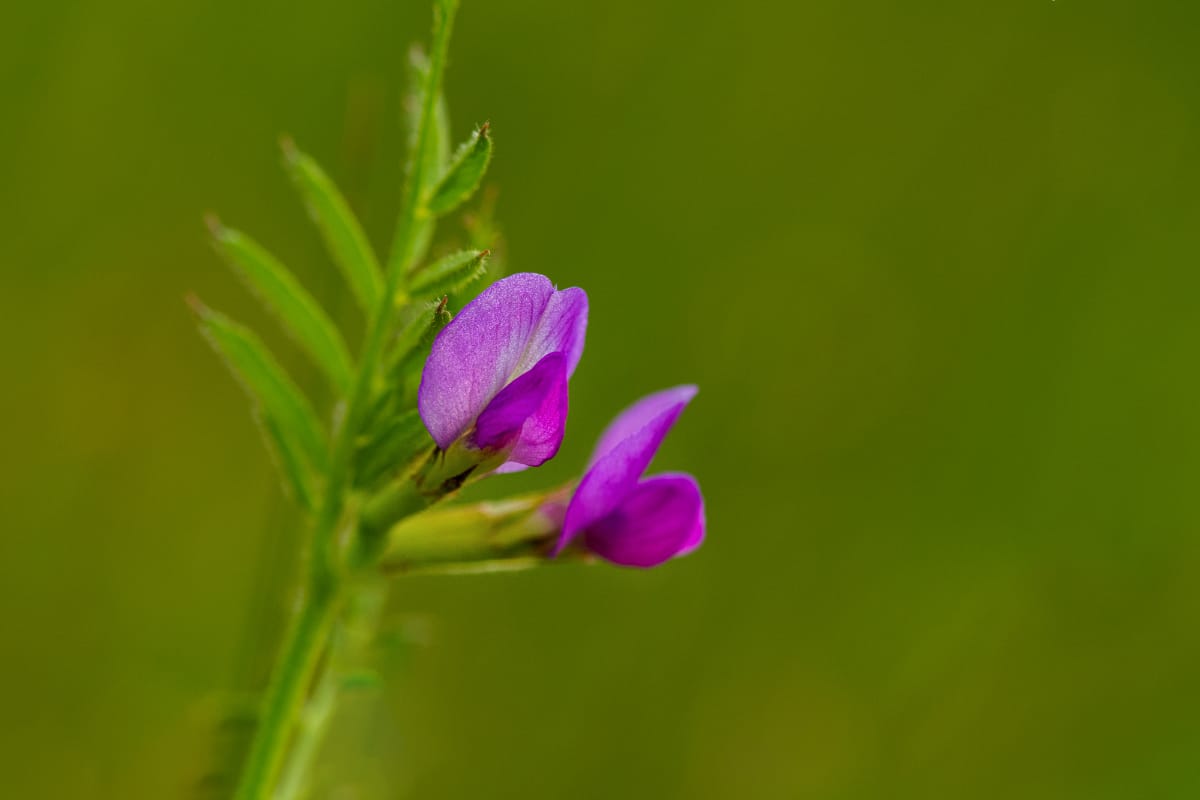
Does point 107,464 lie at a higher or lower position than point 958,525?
higher

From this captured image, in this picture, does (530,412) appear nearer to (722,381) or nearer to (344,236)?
(344,236)

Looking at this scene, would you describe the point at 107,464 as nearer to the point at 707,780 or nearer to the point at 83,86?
the point at 83,86

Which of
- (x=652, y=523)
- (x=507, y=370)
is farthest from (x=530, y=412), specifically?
(x=652, y=523)

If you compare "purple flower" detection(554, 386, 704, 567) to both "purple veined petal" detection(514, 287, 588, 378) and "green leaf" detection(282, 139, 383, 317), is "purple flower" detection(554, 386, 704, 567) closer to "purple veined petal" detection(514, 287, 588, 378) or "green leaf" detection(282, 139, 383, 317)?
"purple veined petal" detection(514, 287, 588, 378)

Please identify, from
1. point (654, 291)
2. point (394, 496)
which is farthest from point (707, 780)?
point (394, 496)

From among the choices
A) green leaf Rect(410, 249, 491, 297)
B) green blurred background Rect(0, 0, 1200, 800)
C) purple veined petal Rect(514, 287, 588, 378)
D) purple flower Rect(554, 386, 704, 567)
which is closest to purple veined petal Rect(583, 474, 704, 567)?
purple flower Rect(554, 386, 704, 567)

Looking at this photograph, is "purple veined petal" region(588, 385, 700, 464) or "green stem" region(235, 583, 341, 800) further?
"purple veined petal" region(588, 385, 700, 464)

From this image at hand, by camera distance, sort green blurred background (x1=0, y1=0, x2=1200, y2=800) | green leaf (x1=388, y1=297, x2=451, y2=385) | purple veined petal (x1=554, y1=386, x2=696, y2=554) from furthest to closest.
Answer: green blurred background (x1=0, y1=0, x2=1200, y2=800), purple veined petal (x1=554, y1=386, x2=696, y2=554), green leaf (x1=388, y1=297, x2=451, y2=385)
